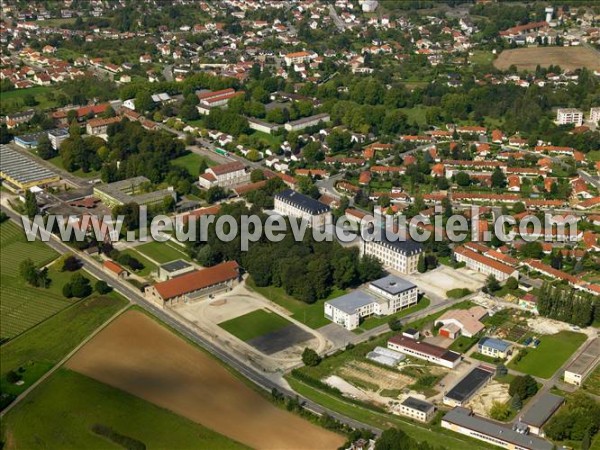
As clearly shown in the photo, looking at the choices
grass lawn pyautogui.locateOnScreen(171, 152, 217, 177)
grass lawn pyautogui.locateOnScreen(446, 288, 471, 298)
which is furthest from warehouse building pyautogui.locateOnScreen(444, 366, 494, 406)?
grass lawn pyautogui.locateOnScreen(171, 152, 217, 177)

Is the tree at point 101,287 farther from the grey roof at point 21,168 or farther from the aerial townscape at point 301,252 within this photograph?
the grey roof at point 21,168

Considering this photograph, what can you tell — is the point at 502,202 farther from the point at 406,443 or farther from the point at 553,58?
the point at 553,58

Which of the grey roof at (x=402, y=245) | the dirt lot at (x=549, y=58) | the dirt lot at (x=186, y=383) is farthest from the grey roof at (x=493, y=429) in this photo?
the dirt lot at (x=549, y=58)

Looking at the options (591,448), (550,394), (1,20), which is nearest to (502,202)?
(550,394)

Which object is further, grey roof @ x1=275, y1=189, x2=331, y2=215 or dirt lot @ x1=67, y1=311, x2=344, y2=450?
grey roof @ x1=275, y1=189, x2=331, y2=215

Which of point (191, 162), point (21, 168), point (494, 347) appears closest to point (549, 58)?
point (191, 162)

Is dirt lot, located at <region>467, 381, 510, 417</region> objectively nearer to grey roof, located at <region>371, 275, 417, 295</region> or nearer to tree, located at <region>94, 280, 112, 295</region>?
grey roof, located at <region>371, 275, 417, 295</region>

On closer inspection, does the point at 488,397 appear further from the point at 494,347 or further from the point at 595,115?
the point at 595,115
